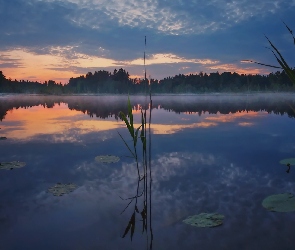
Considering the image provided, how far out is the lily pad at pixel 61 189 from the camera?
5.34 metres

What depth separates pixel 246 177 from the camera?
6.31m

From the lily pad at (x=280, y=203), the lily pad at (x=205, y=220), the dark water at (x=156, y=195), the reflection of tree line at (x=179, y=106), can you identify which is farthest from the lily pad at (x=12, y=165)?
the reflection of tree line at (x=179, y=106)

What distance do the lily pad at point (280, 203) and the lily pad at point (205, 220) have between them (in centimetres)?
88

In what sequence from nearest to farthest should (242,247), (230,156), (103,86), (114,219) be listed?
(242,247) → (114,219) → (230,156) → (103,86)

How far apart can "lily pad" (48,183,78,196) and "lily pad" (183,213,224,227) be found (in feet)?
7.91

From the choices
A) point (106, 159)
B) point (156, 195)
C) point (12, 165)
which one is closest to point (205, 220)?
point (156, 195)

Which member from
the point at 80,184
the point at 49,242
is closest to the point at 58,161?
the point at 80,184

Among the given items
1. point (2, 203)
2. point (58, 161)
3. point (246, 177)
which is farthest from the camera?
point (58, 161)

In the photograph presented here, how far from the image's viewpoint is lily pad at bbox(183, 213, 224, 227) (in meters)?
4.03

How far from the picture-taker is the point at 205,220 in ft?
13.6

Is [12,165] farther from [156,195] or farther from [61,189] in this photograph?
[156,195]

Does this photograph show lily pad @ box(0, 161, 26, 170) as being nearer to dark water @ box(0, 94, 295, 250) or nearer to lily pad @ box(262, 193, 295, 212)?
dark water @ box(0, 94, 295, 250)

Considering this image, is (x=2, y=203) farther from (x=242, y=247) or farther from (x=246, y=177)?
(x=246, y=177)

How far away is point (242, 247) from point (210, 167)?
3.69 meters
